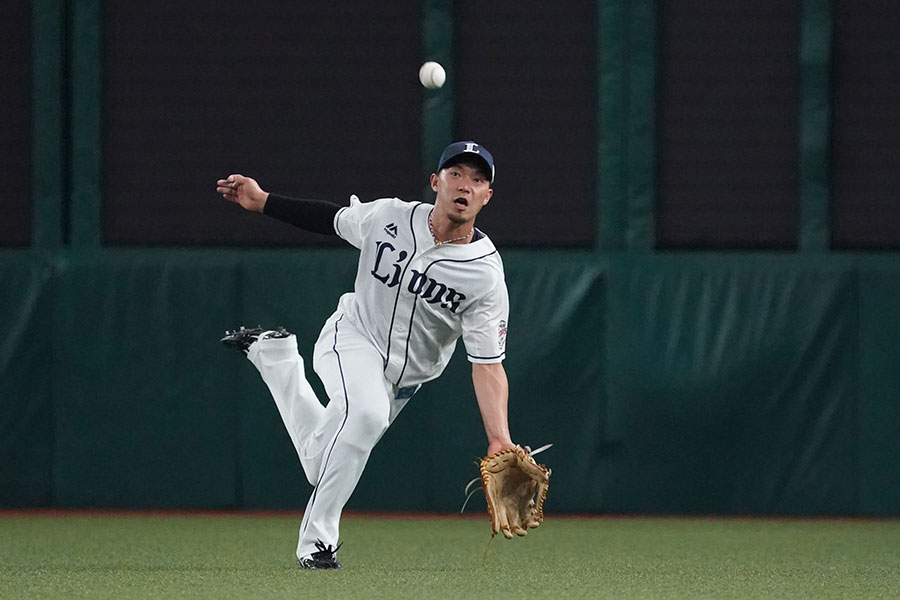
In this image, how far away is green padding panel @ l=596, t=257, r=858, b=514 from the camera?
9.39 meters

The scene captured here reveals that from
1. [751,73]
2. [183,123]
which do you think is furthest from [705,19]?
[183,123]

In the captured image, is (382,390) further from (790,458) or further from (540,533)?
(790,458)

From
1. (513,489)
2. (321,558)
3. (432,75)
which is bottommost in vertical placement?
(321,558)

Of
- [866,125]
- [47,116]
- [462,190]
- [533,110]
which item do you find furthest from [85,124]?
[866,125]

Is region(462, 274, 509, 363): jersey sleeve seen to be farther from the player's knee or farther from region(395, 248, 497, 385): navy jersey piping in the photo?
the player's knee

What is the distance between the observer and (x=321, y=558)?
608cm

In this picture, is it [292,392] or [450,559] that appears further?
[450,559]

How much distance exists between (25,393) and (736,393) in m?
4.42

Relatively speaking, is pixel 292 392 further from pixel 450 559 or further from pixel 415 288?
pixel 450 559

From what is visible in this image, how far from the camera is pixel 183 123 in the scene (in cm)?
980

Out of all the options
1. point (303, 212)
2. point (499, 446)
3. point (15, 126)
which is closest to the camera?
point (499, 446)

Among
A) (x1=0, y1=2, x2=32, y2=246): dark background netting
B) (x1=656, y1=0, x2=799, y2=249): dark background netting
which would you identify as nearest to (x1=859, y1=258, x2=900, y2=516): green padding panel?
(x1=656, y1=0, x2=799, y2=249): dark background netting

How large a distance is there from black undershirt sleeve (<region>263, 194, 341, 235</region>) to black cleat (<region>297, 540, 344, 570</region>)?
4.23 ft

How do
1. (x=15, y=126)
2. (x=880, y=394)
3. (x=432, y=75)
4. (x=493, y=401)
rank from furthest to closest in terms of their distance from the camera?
(x=15, y=126) < (x=880, y=394) < (x=432, y=75) < (x=493, y=401)
